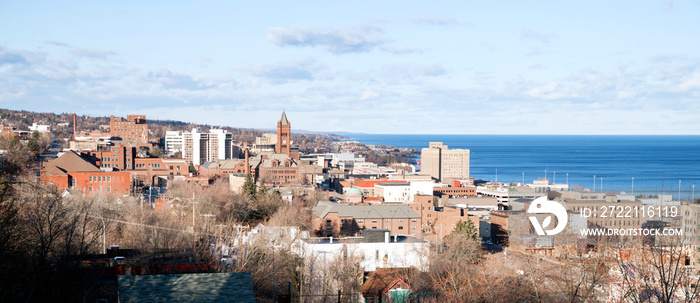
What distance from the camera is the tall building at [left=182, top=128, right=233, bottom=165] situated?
15725 cm

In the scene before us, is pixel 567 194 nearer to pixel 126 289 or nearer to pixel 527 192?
pixel 527 192

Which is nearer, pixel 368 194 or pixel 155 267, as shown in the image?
pixel 155 267

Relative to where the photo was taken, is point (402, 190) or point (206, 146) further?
point (206, 146)

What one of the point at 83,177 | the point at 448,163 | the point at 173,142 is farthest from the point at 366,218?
the point at 173,142

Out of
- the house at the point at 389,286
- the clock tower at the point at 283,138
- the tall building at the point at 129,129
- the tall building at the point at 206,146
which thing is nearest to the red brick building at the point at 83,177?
the house at the point at 389,286

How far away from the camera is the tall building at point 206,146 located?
15725 centimetres

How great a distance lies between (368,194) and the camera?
94.4m

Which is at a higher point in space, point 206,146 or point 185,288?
point 185,288

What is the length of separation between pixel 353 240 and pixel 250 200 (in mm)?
20226

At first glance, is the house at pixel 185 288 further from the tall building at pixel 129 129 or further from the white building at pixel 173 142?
the white building at pixel 173 142

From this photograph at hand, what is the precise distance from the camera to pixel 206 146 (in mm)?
159625

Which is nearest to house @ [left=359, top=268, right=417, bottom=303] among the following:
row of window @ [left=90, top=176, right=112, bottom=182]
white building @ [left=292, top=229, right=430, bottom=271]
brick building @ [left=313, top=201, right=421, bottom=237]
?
white building @ [left=292, top=229, right=430, bottom=271]

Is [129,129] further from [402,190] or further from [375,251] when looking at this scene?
[375,251]

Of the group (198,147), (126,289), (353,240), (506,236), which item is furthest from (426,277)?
(198,147)
